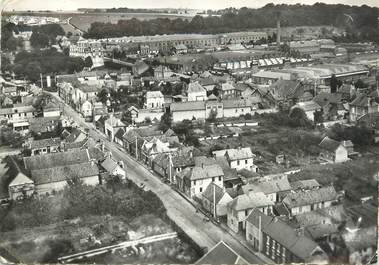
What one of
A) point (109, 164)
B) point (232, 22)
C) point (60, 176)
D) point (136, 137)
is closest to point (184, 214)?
point (109, 164)

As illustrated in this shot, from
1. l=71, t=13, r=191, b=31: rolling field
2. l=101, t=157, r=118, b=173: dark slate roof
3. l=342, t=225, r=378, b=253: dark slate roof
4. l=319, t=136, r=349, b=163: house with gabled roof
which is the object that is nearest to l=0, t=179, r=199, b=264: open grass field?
l=101, t=157, r=118, b=173: dark slate roof


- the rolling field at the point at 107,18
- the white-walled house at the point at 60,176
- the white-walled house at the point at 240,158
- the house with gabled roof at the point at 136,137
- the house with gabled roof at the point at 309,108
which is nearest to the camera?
the white-walled house at the point at 60,176

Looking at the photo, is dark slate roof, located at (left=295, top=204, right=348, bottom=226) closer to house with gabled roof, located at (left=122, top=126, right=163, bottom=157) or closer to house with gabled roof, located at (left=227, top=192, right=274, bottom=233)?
house with gabled roof, located at (left=227, top=192, right=274, bottom=233)

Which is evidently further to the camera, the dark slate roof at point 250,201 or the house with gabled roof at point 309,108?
the house with gabled roof at point 309,108

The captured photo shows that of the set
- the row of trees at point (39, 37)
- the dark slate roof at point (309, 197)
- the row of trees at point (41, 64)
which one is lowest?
the dark slate roof at point (309, 197)

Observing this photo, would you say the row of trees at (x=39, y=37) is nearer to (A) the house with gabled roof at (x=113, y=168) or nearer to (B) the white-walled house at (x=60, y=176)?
(A) the house with gabled roof at (x=113, y=168)

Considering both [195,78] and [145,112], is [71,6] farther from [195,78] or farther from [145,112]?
[195,78]

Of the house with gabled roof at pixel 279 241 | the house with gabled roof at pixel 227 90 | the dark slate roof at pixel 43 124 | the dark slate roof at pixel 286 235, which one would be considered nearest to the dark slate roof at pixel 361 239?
the house with gabled roof at pixel 279 241
